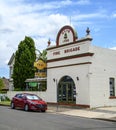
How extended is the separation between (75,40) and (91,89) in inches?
199

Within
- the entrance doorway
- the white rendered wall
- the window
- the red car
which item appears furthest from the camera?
the window

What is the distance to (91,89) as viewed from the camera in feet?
91.0

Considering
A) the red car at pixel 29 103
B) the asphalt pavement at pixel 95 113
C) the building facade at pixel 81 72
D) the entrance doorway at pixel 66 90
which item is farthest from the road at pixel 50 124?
the entrance doorway at pixel 66 90

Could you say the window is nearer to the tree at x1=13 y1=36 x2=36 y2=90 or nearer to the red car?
the red car

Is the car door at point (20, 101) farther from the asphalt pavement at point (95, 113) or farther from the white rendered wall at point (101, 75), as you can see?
the white rendered wall at point (101, 75)

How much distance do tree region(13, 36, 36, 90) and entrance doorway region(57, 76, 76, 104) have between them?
1612 centimetres

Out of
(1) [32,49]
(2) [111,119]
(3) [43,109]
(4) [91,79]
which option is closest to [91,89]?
(4) [91,79]

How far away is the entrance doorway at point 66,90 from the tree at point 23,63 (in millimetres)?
16123

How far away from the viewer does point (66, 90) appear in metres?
30.8

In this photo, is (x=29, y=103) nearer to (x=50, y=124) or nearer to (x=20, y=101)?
(x=20, y=101)

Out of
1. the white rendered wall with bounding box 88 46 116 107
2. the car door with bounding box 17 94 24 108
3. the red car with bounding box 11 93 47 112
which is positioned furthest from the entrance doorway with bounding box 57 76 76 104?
the car door with bounding box 17 94 24 108

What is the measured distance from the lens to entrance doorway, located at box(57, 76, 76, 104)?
29837 mm

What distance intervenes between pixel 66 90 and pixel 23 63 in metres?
18.8

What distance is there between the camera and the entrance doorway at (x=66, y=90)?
29.8 m
